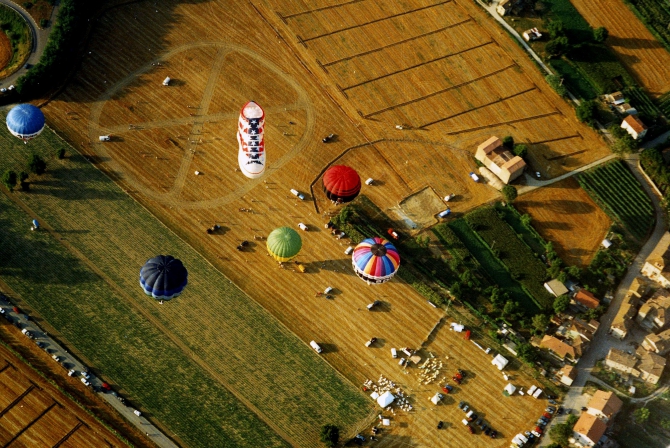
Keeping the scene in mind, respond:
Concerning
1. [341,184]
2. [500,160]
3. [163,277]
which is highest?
[500,160]

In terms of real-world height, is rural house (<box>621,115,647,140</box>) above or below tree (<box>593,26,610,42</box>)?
below

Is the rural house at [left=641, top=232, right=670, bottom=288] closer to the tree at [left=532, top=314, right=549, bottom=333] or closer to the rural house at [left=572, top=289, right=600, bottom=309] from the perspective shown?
the rural house at [left=572, top=289, right=600, bottom=309]

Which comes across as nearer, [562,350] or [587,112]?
[562,350]

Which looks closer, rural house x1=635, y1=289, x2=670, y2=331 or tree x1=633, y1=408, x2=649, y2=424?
tree x1=633, y1=408, x2=649, y2=424

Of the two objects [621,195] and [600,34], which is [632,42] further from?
[621,195]

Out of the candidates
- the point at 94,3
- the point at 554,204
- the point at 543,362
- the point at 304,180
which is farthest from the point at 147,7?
the point at 543,362

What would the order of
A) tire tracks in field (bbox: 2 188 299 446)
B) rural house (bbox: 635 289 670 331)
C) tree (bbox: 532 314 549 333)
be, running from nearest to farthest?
tire tracks in field (bbox: 2 188 299 446), tree (bbox: 532 314 549 333), rural house (bbox: 635 289 670 331)

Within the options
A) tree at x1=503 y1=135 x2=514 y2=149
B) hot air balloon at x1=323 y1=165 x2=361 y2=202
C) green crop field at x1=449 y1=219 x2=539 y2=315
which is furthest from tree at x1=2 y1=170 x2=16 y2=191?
tree at x1=503 y1=135 x2=514 y2=149

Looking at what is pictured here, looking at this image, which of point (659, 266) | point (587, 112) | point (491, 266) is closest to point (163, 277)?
point (491, 266)
